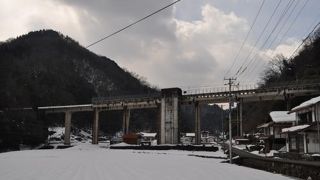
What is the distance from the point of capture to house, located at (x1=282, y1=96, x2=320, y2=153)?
137 ft

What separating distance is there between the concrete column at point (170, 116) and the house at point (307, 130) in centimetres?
3784

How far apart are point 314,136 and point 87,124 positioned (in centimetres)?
14955

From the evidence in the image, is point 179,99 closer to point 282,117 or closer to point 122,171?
point 282,117

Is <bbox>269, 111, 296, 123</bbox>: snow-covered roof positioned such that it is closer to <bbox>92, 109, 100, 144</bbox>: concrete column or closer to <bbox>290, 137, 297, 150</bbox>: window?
<bbox>290, 137, 297, 150</bbox>: window

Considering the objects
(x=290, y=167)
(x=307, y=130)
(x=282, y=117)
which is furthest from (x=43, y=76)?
(x=290, y=167)

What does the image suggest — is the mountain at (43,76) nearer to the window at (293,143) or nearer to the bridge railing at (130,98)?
the bridge railing at (130,98)

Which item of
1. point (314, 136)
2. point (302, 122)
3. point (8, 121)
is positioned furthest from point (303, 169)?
point (8, 121)

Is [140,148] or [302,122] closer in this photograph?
[302,122]

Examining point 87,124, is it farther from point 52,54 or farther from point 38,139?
point 38,139

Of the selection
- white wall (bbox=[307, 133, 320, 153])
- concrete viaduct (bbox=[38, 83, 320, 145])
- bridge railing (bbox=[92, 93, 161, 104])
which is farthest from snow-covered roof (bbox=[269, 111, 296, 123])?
bridge railing (bbox=[92, 93, 161, 104])

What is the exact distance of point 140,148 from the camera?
77.2m

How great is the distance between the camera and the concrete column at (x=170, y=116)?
85125 mm

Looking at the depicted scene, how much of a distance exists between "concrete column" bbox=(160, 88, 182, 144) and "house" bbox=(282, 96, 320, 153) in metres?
37.8

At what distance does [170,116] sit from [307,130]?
45983mm
